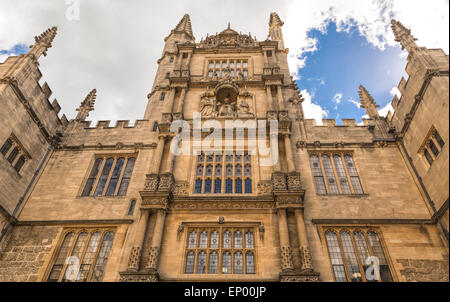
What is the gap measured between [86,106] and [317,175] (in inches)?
638

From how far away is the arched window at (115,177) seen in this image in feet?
53.8

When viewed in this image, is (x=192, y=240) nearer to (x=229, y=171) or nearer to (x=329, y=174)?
(x=229, y=171)

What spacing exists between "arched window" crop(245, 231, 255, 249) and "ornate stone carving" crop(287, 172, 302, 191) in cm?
284

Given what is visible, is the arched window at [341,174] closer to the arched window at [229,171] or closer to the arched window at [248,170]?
the arched window at [248,170]

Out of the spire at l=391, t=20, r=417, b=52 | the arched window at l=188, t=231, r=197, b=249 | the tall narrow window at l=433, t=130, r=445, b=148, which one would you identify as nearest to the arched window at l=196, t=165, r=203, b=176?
the arched window at l=188, t=231, r=197, b=249

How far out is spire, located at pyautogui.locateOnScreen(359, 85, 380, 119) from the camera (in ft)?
64.5

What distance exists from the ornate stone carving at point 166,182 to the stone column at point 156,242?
3.61ft

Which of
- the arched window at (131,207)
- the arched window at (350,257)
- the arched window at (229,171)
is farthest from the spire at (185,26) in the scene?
the arched window at (350,257)

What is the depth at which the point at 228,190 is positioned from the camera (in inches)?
620

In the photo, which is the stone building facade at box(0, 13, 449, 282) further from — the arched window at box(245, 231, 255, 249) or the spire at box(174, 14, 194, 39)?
the spire at box(174, 14, 194, 39)

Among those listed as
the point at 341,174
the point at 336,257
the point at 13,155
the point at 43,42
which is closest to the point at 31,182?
the point at 13,155
